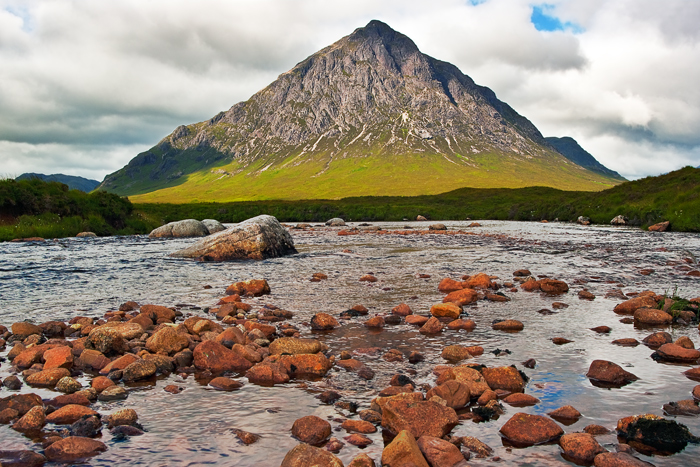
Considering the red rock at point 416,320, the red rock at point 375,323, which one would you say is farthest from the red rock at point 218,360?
the red rock at point 416,320

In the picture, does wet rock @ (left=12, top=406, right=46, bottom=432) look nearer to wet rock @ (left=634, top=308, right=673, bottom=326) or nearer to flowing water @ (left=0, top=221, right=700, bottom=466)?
flowing water @ (left=0, top=221, right=700, bottom=466)

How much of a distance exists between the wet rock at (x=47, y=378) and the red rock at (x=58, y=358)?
0.35 meters

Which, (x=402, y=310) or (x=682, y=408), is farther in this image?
(x=402, y=310)

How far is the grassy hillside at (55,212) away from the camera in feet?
103

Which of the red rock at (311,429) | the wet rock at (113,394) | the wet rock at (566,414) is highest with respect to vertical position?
the wet rock at (566,414)

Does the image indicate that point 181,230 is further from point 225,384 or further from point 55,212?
point 225,384

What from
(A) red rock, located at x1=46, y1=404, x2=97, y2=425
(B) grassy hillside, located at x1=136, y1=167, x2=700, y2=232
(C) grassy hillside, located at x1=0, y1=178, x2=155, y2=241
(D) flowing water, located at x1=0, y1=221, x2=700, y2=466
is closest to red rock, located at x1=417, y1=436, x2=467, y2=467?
(D) flowing water, located at x1=0, y1=221, x2=700, y2=466

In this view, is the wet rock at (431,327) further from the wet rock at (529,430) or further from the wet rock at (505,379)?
the wet rock at (529,430)

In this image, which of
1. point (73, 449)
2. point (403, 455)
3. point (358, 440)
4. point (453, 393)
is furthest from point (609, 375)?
point (73, 449)

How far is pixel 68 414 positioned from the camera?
17.5 ft

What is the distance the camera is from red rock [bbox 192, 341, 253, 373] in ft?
23.8

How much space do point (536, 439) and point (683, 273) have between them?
15.8m

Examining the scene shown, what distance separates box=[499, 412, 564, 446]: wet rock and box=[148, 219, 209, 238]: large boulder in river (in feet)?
119

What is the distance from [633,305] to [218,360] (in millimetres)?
10147
